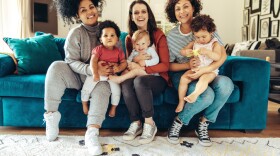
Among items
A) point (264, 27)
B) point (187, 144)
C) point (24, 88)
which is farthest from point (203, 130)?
point (264, 27)

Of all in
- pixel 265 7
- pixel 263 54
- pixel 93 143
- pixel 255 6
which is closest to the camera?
pixel 93 143

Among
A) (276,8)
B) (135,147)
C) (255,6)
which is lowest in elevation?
(135,147)

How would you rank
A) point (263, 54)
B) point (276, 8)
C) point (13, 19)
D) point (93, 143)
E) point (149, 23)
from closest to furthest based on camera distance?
point (93, 143) < point (149, 23) < point (263, 54) < point (276, 8) < point (13, 19)

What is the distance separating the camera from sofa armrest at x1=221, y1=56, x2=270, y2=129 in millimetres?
1824

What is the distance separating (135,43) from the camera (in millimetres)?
1812

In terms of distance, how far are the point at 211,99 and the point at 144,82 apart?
44 centimetres

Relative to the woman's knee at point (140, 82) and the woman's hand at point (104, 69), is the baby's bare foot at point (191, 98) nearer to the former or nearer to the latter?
the woman's knee at point (140, 82)

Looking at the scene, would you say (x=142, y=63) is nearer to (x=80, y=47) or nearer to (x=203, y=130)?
(x=80, y=47)

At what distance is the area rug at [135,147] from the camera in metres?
1.53

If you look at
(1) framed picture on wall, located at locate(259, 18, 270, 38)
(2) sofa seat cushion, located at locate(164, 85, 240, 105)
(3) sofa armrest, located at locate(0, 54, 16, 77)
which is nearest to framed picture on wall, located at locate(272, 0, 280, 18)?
(1) framed picture on wall, located at locate(259, 18, 270, 38)

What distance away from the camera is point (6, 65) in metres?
1.93

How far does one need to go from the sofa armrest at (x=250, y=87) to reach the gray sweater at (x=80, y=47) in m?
1.02

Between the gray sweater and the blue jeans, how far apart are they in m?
0.69

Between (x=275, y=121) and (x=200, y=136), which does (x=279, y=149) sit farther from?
(x=275, y=121)
